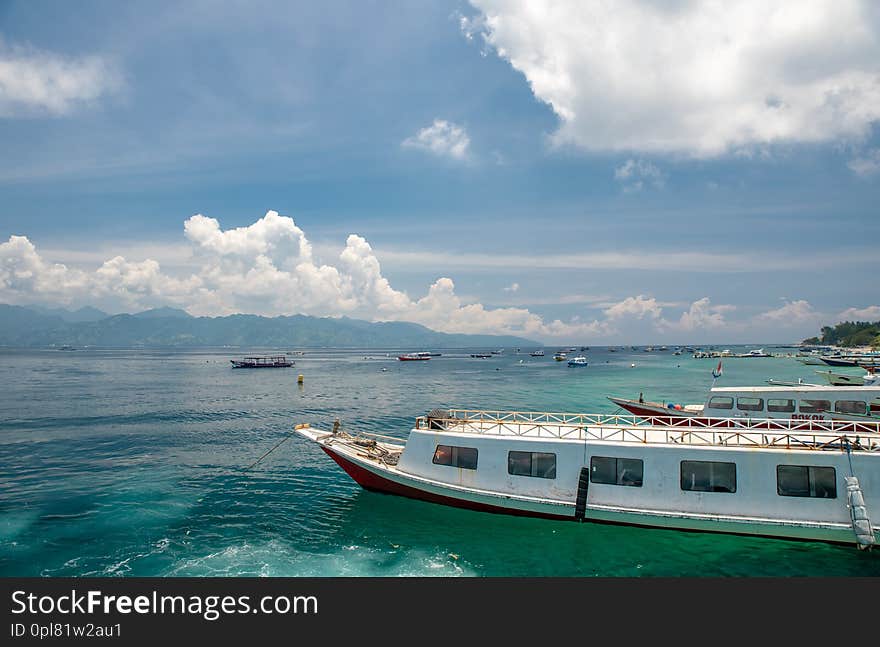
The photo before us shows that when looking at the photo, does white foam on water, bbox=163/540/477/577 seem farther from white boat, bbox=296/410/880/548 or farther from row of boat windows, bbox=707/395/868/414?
row of boat windows, bbox=707/395/868/414

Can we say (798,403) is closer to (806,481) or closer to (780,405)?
(780,405)

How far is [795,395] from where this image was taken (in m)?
28.9

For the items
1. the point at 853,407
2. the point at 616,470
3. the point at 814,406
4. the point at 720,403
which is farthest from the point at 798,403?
the point at 616,470

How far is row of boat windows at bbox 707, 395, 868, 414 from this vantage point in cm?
2777

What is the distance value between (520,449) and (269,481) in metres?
16.1

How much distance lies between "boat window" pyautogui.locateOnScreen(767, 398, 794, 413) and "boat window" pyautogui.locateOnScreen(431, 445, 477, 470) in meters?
21.9

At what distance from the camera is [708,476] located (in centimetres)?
1795

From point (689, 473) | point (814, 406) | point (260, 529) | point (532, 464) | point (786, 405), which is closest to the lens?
point (689, 473)

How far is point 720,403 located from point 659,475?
16556 mm

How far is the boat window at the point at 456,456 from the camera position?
20.6 metres

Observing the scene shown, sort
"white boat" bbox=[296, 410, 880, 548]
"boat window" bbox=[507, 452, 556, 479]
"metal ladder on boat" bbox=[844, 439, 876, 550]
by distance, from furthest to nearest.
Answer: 1. "boat window" bbox=[507, 452, 556, 479]
2. "white boat" bbox=[296, 410, 880, 548]
3. "metal ladder on boat" bbox=[844, 439, 876, 550]

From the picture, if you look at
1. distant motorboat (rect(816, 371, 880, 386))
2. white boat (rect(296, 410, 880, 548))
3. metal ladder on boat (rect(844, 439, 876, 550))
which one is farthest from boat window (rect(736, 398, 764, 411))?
distant motorboat (rect(816, 371, 880, 386))

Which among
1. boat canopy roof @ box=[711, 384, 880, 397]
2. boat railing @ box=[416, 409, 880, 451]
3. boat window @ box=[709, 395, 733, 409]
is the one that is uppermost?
boat canopy roof @ box=[711, 384, 880, 397]

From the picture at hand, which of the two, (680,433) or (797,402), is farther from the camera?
(797,402)
